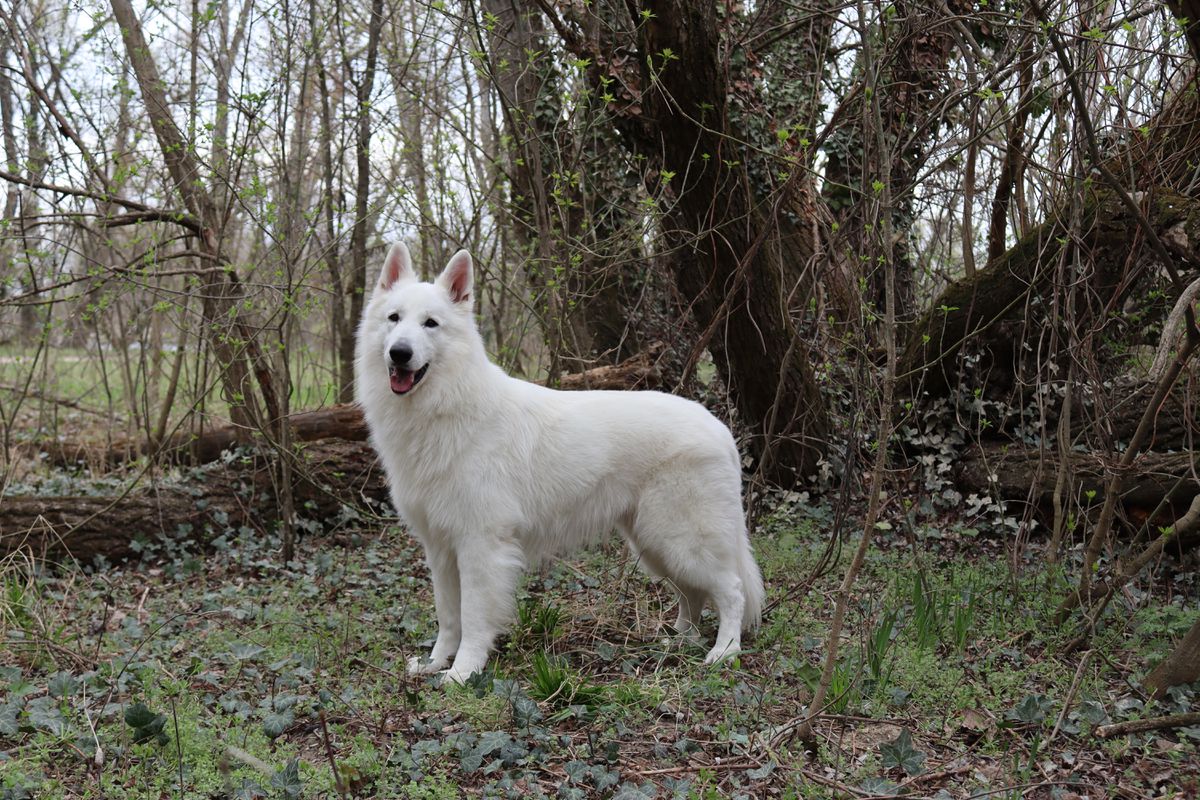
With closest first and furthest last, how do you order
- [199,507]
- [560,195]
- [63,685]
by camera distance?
[63,685] → [560,195] → [199,507]

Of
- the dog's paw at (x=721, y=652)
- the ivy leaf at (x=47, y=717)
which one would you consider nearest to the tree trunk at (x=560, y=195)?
the dog's paw at (x=721, y=652)

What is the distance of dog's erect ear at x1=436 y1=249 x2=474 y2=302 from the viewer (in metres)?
4.94

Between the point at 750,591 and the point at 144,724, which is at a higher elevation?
the point at 750,591

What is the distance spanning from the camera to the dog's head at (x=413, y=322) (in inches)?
186

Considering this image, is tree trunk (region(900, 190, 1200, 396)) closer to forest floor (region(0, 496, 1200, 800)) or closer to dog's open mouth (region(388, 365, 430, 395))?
forest floor (region(0, 496, 1200, 800))

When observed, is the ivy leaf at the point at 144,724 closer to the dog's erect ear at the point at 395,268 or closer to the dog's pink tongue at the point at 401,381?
the dog's pink tongue at the point at 401,381

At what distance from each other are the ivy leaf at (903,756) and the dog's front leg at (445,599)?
2.30m

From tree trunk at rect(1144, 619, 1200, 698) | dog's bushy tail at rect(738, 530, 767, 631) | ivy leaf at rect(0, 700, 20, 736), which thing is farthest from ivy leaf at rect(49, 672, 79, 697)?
tree trunk at rect(1144, 619, 1200, 698)

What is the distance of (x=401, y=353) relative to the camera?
15.3ft

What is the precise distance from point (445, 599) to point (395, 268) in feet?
5.89

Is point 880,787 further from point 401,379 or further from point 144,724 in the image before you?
point 401,379

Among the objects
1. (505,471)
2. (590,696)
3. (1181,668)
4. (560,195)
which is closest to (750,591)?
(590,696)

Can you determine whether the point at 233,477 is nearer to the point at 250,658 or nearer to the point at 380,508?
the point at 380,508

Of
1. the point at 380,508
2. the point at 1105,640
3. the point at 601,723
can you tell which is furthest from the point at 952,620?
the point at 380,508
